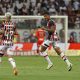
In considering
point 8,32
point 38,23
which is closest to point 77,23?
point 38,23

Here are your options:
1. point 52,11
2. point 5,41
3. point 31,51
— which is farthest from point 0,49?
point 52,11

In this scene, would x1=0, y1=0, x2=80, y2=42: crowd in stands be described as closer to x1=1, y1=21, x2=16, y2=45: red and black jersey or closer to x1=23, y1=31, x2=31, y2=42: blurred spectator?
x1=23, y1=31, x2=31, y2=42: blurred spectator

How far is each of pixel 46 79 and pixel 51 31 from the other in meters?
3.81

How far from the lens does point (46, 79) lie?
16.7 m

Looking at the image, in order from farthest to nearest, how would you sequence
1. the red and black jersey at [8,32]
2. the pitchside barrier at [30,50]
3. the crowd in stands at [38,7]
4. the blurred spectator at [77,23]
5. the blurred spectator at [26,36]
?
the crowd in stands at [38,7]
the blurred spectator at [77,23]
the blurred spectator at [26,36]
the pitchside barrier at [30,50]
the red and black jersey at [8,32]

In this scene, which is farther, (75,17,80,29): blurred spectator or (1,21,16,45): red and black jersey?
(75,17,80,29): blurred spectator

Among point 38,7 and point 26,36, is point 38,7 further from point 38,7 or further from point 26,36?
point 26,36

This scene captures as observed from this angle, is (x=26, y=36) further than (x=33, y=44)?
Yes

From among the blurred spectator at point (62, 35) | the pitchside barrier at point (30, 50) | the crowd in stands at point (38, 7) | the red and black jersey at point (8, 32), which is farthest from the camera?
the crowd in stands at point (38, 7)

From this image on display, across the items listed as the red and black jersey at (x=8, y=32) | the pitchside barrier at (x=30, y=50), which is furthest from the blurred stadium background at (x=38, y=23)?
the red and black jersey at (x=8, y=32)

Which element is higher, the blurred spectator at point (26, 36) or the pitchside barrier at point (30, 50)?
the blurred spectator at point (26, 36)

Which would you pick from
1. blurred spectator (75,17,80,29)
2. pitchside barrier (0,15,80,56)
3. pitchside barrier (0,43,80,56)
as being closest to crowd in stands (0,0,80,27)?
blurred spectator (75,17,80,29)

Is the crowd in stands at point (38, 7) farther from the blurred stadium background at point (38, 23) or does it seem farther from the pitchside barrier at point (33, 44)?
the pitchside barrier at point (33, 44)

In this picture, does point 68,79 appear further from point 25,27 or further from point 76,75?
point 25,27
